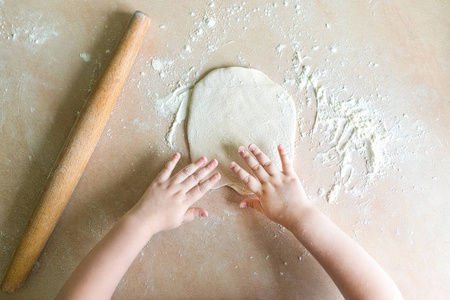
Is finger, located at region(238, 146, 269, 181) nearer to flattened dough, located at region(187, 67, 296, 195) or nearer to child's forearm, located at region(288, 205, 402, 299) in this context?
flattened dough, located at region(187, 67, 296, 195)

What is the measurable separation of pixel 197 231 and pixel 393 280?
1.82 ft

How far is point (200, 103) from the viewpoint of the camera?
911 millimetres

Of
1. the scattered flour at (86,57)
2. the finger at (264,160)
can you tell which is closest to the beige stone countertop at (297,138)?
the scattered flour at (86,57)

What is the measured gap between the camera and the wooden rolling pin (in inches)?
32.9

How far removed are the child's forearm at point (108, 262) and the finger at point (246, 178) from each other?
27 centimetres

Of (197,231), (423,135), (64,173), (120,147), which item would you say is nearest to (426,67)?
(423,135)

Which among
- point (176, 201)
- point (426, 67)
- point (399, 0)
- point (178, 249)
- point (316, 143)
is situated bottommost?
point (178, 249)

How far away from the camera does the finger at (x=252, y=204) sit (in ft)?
2.89

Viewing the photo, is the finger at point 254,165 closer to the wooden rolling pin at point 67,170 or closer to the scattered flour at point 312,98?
the scattered flour at point 312,98

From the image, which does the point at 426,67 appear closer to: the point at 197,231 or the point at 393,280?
the point at 393,280

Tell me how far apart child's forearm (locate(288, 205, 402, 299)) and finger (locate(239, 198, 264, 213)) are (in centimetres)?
10

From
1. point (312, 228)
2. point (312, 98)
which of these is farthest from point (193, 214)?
point (312, 98)

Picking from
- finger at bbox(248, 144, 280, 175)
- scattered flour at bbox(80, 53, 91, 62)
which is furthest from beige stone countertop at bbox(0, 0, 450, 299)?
finger at bbox(248, 144, 280, 175)

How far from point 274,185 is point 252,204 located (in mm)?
85
